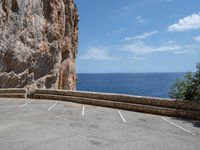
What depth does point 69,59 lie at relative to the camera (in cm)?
4031

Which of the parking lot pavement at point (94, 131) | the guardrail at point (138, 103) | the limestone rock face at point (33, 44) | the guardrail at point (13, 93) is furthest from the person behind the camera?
the limestone rock face at point (33, 44)

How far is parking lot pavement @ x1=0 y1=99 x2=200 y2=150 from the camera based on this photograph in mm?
7684

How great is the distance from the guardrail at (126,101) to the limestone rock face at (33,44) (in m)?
6.42

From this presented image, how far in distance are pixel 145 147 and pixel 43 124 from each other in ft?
16.3

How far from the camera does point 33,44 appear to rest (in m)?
28.7

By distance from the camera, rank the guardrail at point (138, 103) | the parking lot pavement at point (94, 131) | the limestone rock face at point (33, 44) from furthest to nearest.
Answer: the limestone rock face at point (33, 44) < the guardrail at point (138, 103) < the parking lot pavement at point (94, 131)

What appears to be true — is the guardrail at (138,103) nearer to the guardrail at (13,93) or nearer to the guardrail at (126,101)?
the guardrail at (126,101)

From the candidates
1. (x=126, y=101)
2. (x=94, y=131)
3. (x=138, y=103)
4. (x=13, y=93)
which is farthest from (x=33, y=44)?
(x=94, y=131)

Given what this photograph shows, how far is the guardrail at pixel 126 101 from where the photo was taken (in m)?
13.1

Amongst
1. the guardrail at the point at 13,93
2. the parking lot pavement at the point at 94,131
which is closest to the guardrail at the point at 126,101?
the guardrail at the point at 13,93

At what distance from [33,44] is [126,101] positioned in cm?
1765

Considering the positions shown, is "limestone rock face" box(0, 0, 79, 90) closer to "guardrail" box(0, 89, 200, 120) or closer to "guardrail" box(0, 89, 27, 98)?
"guardrail" box(0, 89, 27, 98)

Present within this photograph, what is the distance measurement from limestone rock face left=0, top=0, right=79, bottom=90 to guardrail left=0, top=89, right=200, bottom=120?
21.0ft

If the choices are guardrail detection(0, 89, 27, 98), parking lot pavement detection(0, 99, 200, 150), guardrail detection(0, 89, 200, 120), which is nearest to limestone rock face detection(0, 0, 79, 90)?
guardrail detection(0, 89, 27, 98)
